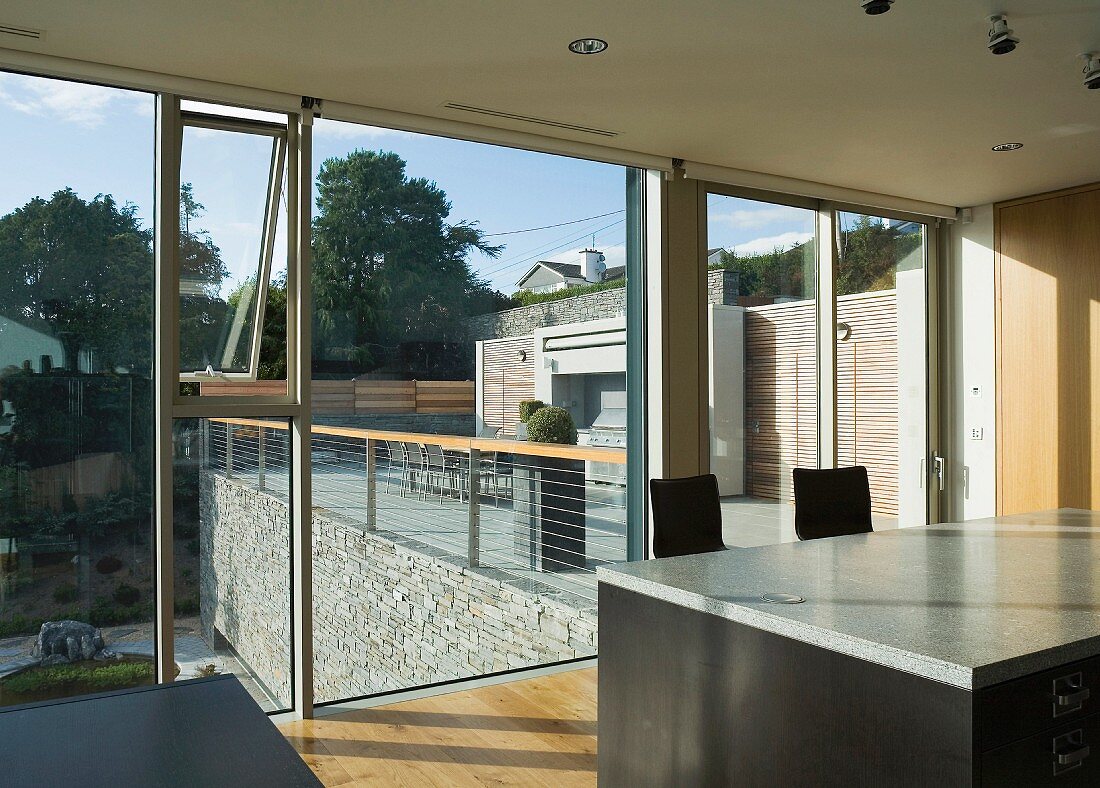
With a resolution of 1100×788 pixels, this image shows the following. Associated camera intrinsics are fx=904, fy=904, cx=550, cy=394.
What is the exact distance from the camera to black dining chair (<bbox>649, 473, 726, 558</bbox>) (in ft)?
12.2

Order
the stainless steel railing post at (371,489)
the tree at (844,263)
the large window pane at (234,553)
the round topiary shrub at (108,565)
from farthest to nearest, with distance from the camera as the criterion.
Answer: the tree at (844,263) < the stainless steel railing post at (371,489) < the large window pane at (234,553) < the round topiary shrub at (108,565)

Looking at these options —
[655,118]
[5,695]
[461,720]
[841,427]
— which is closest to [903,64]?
[655,118]

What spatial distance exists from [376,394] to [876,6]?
8.80 feet

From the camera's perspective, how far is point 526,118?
4203 mm

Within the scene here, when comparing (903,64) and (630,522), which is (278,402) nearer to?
(630,522)

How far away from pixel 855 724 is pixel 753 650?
32 cm

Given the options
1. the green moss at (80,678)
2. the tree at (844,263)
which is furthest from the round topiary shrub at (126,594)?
the tree at (844,263)

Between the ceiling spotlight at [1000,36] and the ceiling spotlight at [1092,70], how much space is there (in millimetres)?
528

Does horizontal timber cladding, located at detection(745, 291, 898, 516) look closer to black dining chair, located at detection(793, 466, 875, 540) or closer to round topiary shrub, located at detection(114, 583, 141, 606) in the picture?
black dining chair, located at detection(793, 466, 875, 540)

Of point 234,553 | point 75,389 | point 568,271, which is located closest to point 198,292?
point 75,389

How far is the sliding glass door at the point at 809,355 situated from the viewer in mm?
5441

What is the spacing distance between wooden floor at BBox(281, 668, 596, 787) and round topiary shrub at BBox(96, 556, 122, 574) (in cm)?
98

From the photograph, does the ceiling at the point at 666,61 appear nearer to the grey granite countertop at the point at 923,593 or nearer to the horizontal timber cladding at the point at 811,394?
the horizontal timber cladding at the point at 811,394

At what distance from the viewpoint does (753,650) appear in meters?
2.29
